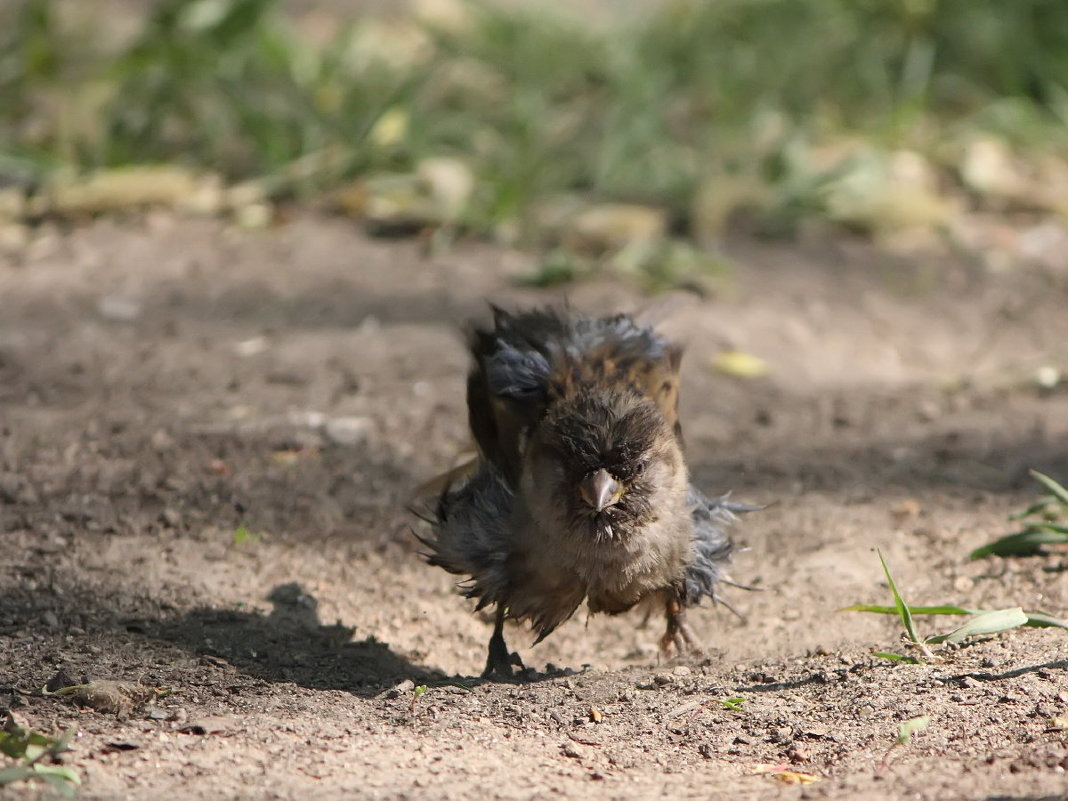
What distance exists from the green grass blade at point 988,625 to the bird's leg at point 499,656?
1089 millimetres

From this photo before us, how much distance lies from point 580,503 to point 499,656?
518 mm

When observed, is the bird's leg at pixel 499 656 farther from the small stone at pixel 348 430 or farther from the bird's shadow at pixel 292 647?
the small stone at pixel 348 430

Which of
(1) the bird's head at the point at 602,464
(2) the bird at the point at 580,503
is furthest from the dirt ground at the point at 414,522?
(1) the bird's head at the point at 602,464

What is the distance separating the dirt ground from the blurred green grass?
0.49 m

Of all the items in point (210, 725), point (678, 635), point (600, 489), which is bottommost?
point (678, 635)

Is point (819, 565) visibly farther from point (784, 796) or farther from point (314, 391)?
point (314, 391)

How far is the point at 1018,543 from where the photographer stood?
153 inches

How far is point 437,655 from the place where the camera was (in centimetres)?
401

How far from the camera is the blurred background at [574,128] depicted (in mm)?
6445

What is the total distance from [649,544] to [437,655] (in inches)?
30.7

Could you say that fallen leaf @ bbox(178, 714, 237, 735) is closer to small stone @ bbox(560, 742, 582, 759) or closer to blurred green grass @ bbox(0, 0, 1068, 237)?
small stone @ bbox(560, 742, 582, 759)

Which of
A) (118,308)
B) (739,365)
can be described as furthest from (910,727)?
(118,308)

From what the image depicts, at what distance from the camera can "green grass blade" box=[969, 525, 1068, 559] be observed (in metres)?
3.87

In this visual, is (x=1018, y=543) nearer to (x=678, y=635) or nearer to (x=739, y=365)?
(x=678, y=635)
